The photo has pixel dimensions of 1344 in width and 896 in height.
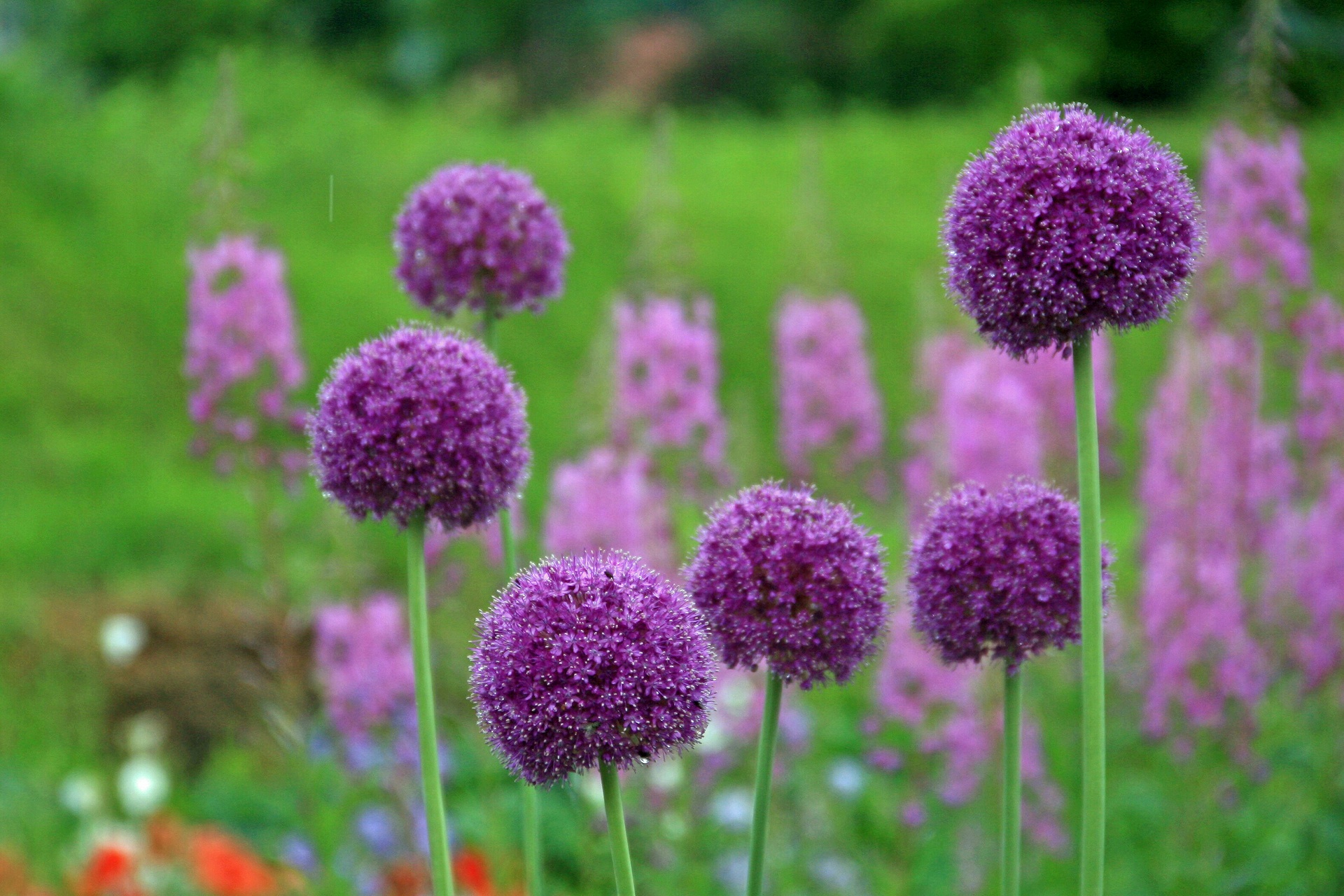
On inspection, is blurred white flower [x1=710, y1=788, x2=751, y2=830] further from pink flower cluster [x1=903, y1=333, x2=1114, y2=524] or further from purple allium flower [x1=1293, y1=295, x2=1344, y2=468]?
purple allium flower [x1=1293, y1=295, x2=1344, y2=468]

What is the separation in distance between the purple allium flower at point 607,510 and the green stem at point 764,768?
284 centimetres

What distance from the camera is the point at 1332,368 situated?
4.98 metres

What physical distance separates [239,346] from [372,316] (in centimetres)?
892

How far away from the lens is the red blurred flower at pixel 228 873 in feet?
15.3

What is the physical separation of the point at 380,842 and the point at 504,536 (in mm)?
3717

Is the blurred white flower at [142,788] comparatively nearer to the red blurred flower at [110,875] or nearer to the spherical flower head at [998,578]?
the red blurred flower at [110,875]

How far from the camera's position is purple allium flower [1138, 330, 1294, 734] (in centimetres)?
471

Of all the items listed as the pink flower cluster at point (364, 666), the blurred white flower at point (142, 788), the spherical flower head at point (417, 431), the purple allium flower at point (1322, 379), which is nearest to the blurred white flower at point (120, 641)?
the blurred white flower at point (142, 788)

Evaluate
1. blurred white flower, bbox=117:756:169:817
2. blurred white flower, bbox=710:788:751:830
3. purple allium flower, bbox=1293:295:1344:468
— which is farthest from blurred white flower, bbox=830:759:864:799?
blurred white flower, bbox=117:756:169:817

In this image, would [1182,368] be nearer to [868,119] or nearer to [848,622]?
[848,622]

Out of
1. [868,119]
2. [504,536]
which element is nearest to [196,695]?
[504,536]

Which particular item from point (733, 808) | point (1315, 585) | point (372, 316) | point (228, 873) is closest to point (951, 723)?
point (733, 808)

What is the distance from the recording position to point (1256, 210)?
4.77m

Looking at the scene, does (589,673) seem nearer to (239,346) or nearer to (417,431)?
(417,431)
